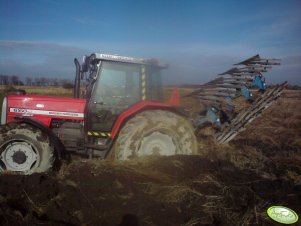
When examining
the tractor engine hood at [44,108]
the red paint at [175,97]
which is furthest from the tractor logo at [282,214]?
the tractor engine hood at [44,108]

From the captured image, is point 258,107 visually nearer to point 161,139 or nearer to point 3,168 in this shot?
point 161,139

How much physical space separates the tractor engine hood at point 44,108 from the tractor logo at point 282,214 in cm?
399

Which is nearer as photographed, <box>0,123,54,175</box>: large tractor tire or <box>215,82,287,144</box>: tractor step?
<box>0,123,54,175</box>: large tractor tire

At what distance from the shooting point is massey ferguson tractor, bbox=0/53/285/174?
5.96m

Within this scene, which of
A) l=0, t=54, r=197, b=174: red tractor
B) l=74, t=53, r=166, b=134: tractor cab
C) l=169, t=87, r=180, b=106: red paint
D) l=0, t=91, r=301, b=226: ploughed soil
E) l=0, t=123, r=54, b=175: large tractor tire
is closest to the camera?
l=0, t=91, r=301, b=226: ploughed soil

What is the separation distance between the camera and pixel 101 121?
→ 6609 millimetres

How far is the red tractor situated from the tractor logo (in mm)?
2259

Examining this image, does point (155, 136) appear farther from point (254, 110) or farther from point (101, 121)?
point (254, 110)

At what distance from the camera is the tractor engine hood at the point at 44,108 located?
6590 millimetres

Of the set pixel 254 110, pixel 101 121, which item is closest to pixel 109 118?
pixel 101 121

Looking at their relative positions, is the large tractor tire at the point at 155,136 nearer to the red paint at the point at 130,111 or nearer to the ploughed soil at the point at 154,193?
the red paint at the point at 130,111

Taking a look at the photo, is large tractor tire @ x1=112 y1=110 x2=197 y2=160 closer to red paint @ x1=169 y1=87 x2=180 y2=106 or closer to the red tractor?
the red tractor

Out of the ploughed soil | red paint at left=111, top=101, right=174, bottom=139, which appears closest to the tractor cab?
red paint at left=111, top=101, right=174, bottom=139

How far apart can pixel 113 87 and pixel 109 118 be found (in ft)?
2.08
